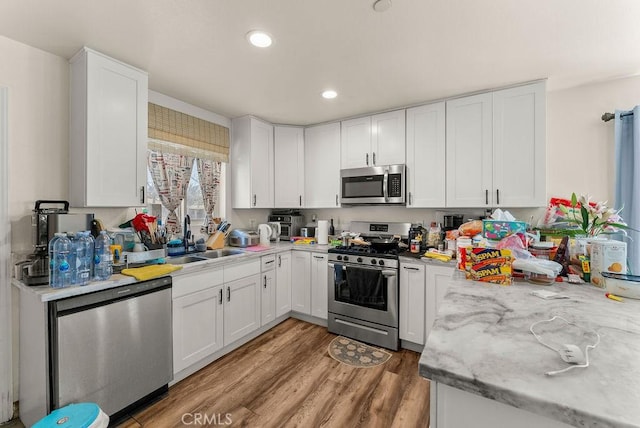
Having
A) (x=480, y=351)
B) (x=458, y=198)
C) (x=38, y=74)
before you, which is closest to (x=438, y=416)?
(x=480, y=351)

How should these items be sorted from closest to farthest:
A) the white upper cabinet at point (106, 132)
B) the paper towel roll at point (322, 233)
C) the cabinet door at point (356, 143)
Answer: the white upper cabinet at point (106, 132), the cabinet door at point (356, 143), the paper towel roll at point (322, 233)

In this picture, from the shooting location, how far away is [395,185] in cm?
306

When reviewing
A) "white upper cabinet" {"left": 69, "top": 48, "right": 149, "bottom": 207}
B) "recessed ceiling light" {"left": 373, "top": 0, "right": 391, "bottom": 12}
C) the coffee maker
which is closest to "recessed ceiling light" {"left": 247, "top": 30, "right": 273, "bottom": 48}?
"recessed ceiling light" {"left": 373, "top": 0, "right": 391, "bottom": 12}

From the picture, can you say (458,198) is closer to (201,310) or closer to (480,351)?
(480,351)

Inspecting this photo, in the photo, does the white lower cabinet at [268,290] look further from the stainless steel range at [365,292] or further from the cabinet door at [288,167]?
the cabinet door at [288,167]

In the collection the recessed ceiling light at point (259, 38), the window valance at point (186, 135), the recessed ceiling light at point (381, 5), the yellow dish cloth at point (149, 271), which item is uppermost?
the recessed ceiling light at point (259, 38)

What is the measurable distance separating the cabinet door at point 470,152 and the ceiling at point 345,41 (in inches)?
7.6

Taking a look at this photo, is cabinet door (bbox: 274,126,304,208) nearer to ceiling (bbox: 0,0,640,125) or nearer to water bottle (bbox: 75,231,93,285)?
ceiling (bbox: 0,0,640,125)

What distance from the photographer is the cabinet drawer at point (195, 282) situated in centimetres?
211

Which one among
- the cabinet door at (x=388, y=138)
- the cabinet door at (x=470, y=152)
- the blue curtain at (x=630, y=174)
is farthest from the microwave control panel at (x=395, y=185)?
the blue curtain at (x=630, y=174)

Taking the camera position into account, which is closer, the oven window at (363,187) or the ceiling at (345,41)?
the ceiling at (345,41)

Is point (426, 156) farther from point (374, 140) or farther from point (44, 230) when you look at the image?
point (44, 230)

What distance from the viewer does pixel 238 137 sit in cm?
343

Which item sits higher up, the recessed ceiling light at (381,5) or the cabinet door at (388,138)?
the recessed ceiling light at (381,5)
